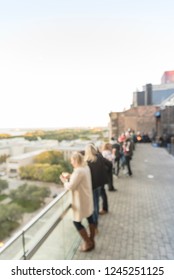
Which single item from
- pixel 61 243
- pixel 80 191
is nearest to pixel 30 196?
pixel 61 243

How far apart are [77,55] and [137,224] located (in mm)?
20108

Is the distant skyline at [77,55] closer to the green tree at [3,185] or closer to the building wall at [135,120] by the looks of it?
the building wall at [135,120]

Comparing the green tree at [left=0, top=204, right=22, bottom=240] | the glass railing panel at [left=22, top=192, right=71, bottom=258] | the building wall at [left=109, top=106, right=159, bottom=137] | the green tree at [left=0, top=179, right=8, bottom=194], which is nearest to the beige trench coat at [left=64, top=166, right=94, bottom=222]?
the glass railing panel at [left=22, top=192, right=71, bottom=258]

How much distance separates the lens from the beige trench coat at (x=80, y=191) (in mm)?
1989

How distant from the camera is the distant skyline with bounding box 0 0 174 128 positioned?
4.09 metres

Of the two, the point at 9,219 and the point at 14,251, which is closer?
the point at 14,251

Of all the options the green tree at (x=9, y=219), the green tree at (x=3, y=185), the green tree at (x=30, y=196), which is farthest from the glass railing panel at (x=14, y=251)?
the green tree at (x=3, y=185)

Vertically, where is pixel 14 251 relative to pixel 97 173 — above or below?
below

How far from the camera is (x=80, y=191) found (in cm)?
206

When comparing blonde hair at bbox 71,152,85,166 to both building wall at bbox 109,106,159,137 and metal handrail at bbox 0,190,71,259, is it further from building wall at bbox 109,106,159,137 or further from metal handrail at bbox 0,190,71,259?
building wall at bbox 109,106,159,137

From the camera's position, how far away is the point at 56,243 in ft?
7.28

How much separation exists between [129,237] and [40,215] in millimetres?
1460

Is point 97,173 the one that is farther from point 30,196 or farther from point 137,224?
point 30,196

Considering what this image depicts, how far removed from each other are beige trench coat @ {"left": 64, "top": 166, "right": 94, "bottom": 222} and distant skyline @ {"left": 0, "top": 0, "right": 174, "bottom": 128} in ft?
11.6
